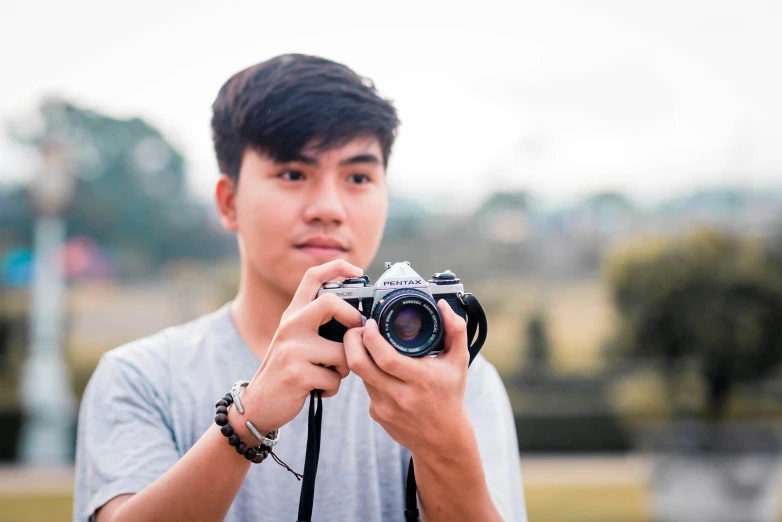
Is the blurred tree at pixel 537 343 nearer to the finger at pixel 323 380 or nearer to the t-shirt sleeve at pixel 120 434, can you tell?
the t-shirt sleeve at pixel 120 434

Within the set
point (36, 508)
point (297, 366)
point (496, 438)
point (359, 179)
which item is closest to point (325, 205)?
point (359, 179)

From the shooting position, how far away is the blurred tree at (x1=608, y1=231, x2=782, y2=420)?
281 inches

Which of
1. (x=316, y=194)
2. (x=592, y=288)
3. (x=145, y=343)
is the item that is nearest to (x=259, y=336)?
(x=145, y=343)

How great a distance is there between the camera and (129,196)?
13508 mm

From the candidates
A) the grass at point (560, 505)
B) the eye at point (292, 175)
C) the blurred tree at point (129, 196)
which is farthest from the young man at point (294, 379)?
the blurred tree at point (129, 196)

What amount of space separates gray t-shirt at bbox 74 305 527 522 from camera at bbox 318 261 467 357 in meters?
0.31

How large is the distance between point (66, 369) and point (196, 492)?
12.9 m

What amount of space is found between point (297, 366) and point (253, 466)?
0.37m

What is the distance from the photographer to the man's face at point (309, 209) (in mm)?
1772

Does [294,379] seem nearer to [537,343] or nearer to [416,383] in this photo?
[416,383]

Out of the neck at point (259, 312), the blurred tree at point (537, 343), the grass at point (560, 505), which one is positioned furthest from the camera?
the blurred tree at point (537, 343)

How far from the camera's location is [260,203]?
1800mm

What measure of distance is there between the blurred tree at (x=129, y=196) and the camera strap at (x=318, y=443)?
1155 cm

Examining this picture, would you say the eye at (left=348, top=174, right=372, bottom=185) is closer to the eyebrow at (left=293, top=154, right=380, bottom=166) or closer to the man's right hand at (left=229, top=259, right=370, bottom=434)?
the eyebrow at (left=293, top=154, right=380, bottom=166)
